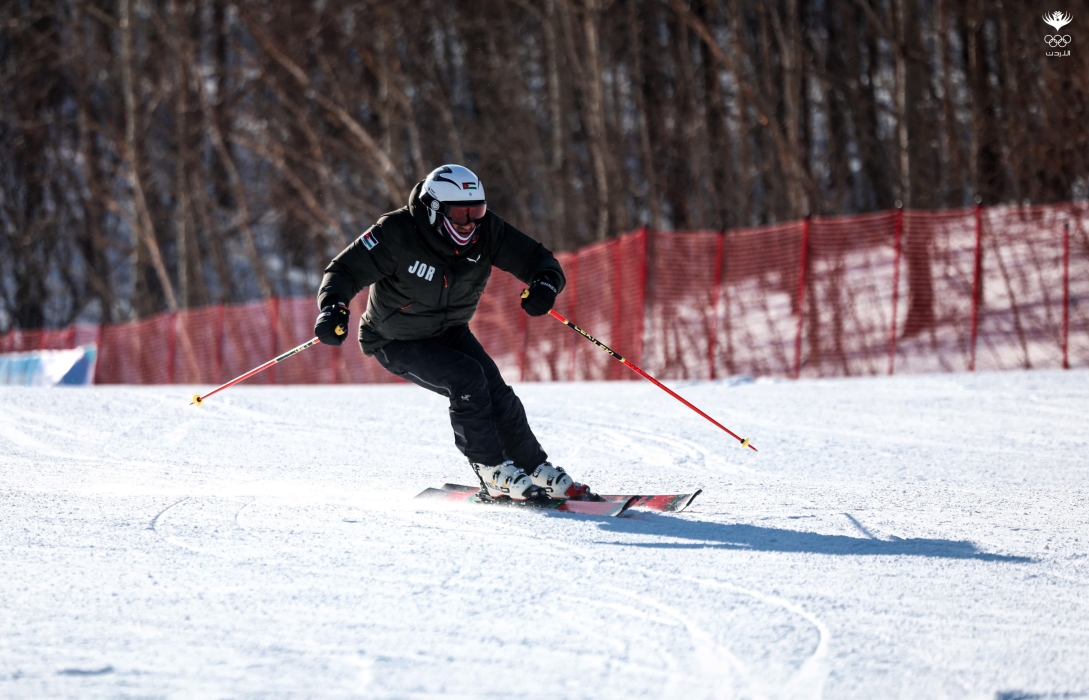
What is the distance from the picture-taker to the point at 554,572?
155 inches

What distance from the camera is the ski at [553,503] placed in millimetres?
5113

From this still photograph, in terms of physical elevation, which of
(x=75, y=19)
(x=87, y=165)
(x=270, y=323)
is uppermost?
(x=75, y=19)

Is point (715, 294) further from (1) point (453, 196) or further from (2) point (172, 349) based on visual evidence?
(2) point (172, 349)

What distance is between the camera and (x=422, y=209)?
513 cm

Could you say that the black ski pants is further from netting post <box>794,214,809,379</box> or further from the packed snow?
netting post <box>794,214,809,379</box>

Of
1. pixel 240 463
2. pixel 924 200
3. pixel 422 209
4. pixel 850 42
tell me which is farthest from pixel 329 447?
pixel 850 42

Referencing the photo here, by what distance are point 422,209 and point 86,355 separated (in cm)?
1853

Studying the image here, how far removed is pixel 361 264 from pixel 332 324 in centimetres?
35

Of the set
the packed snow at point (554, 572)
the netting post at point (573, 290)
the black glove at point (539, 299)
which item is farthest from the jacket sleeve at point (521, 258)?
the netting post at point (573, 290)

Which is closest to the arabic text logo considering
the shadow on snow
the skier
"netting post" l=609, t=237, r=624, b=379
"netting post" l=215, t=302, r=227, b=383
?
"netting post" l=609, t=237, r=624, b=379

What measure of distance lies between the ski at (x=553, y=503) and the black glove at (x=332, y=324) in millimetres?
1008

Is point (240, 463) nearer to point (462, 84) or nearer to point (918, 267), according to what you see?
point (918, 267)

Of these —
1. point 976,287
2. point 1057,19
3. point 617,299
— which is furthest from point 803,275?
point 1057,19

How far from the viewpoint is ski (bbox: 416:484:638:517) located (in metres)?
5.11
